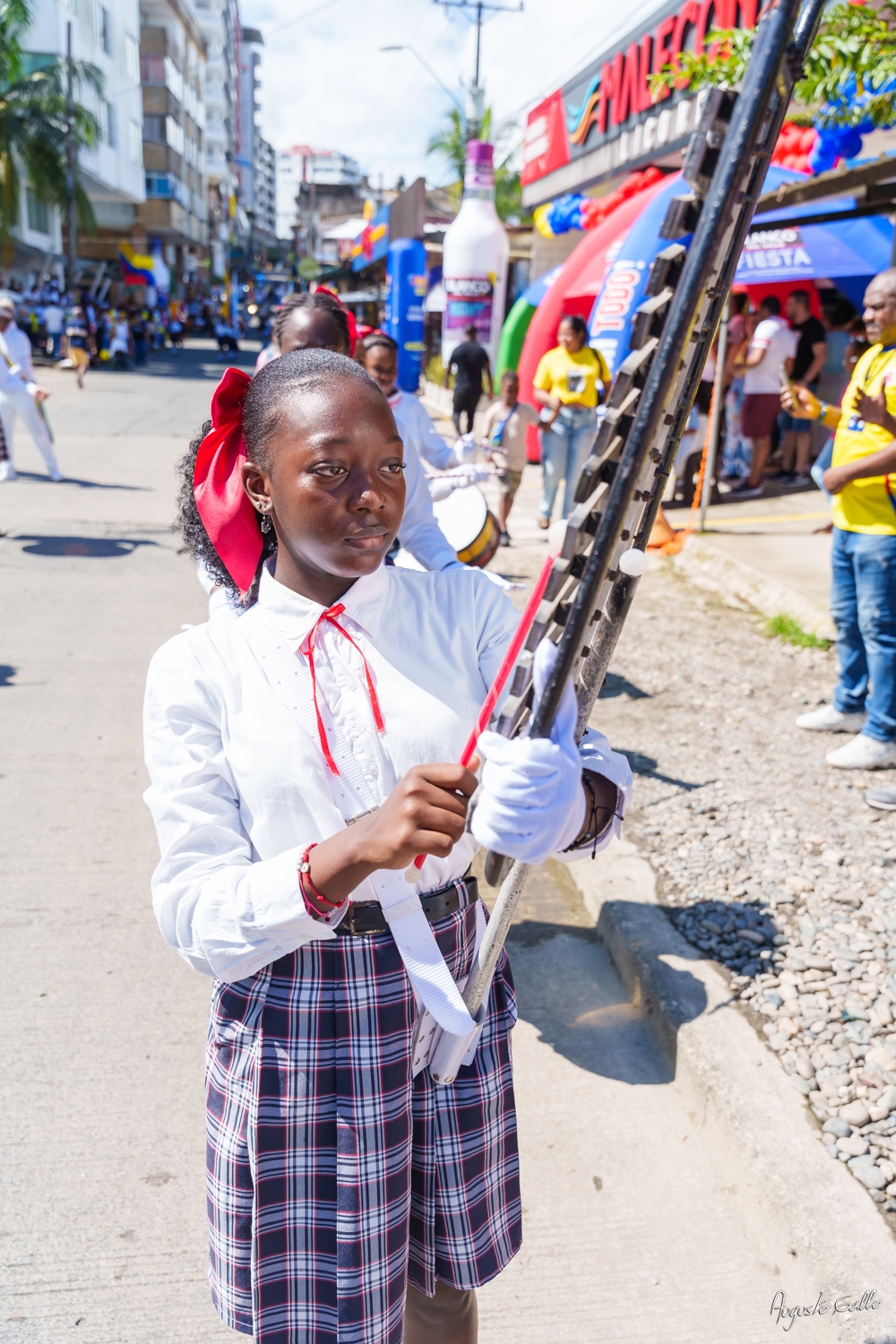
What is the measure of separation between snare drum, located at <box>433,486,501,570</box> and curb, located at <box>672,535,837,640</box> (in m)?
2.58

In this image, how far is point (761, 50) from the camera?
2.54ft

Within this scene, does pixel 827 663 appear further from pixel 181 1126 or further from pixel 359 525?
pixel 359 525

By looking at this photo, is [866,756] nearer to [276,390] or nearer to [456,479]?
[456,479]

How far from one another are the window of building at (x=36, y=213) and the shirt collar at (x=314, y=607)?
3746 centimetres

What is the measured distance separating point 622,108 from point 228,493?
49.3 ft

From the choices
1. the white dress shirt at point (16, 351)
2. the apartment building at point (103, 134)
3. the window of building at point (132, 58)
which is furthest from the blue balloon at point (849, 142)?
the window of building at point (132, 58)

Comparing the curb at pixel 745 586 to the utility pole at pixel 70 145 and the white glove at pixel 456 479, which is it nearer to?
the white glove at pixel 456 479

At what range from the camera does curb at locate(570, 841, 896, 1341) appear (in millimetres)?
2062

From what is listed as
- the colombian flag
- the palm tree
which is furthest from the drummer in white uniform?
the colombian flag

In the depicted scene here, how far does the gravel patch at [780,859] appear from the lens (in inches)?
102

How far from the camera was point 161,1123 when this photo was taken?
259 centimetres

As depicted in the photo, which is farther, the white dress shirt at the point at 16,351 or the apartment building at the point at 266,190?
the apartment building at the point at 266,190

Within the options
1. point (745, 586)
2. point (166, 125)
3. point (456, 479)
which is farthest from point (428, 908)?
point (166, 125)

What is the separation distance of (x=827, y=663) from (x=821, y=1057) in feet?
12.1
